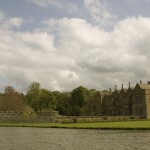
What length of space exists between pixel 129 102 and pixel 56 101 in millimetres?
31646

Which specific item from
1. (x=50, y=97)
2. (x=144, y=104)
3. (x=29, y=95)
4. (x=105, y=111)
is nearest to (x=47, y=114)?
(x=144, y=104)

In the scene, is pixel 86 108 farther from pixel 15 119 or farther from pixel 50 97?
pixel 15 119

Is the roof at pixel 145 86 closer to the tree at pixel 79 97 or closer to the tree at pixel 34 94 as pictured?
the tree at pixel 79 97

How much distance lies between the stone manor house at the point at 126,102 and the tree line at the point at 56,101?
1.85m

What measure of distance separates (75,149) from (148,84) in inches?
2956

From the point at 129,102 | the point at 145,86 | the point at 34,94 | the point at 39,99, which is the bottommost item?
the point at 129,102

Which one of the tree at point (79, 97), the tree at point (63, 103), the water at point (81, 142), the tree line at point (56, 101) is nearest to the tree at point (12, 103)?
the tree line at point (56, 101)

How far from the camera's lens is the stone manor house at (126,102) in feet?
312

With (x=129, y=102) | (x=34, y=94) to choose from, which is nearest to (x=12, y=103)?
(x=34, y=94)

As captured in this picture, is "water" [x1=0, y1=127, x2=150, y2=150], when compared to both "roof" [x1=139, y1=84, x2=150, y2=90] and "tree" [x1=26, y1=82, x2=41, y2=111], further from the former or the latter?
"tree" [x1=26, y1=82, x2=41, y2=111]

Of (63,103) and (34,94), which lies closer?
(63,103)

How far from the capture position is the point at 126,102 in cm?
10300

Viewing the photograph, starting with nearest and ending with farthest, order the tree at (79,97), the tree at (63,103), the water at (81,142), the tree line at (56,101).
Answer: the water at (81,142) < the tree line at (56,101) < the tree at (63,103) < the tree at (79,97)

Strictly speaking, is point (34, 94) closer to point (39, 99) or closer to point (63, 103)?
point (39, 99)
